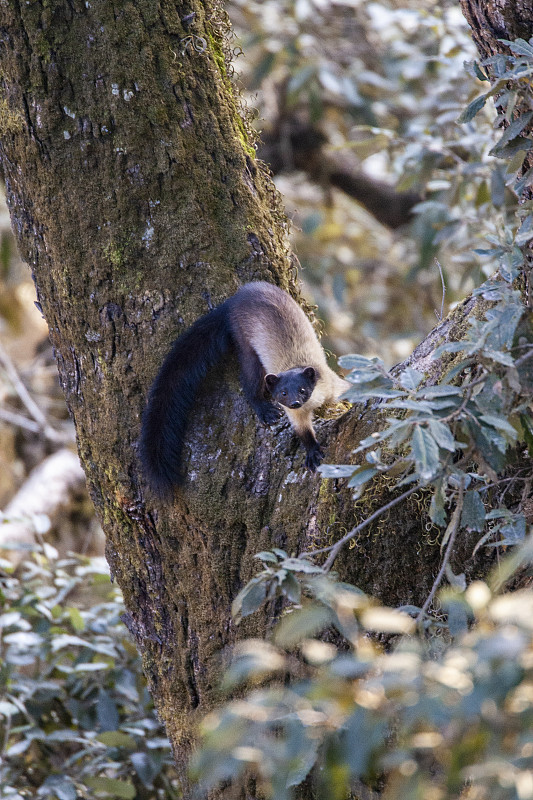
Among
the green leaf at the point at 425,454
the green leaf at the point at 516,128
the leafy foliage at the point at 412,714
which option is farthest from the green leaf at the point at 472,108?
the leafy foliage at the point at 412,714

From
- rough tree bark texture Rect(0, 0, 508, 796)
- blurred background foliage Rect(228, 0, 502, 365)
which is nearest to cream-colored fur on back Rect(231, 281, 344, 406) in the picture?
rough tree bark texture Rect(0, 0, 508, 796)

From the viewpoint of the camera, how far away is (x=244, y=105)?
3023 millimetres

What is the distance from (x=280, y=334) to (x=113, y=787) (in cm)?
183

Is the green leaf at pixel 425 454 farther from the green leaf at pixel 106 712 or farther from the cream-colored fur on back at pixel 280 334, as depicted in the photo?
the green leaf at pixel 106 712

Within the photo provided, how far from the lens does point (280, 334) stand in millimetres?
3379

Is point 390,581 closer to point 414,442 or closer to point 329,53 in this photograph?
point 414,442

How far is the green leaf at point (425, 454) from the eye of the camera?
158 cm

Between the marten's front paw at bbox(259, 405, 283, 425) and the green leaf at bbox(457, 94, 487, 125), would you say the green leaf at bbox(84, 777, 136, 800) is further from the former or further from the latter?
the green leaf at bbox(457, 94, 487, 125)

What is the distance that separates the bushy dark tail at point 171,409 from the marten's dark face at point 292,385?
54 cm

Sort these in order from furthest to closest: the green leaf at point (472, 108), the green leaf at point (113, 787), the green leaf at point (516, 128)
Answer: the green leaf at point (113, 787)
the green leaf at point (472, 108)
the green leaf at point (516, 128)

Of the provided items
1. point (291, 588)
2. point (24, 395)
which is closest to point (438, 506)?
point (291, 588)

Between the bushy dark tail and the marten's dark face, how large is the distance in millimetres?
536

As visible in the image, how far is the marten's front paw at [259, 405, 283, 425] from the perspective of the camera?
8.36 feet

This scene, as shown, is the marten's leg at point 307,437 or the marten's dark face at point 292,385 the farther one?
the marten's dark face at point 292,385
